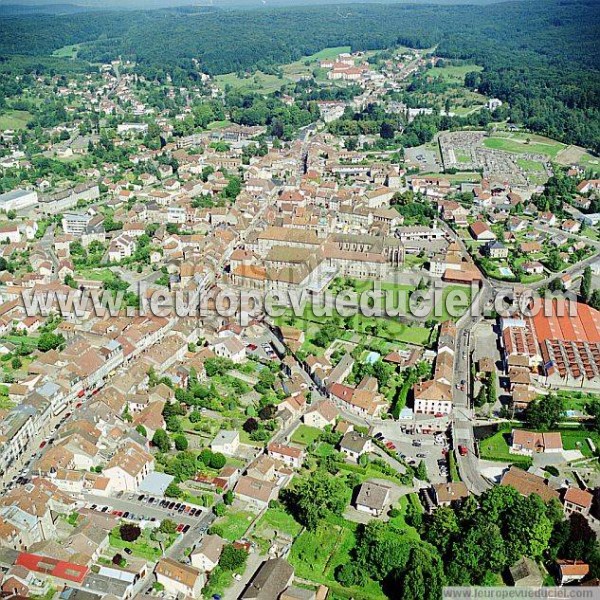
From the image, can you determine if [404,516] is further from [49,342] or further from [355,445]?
[49,342]

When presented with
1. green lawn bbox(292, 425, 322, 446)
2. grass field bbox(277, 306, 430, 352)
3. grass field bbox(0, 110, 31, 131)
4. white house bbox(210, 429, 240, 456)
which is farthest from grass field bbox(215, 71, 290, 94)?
white house bbox(210, 429, 240, 456)

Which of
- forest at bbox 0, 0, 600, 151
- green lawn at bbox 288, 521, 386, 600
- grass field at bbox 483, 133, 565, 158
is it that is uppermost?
forest at bbox 0, 0, 600, 151

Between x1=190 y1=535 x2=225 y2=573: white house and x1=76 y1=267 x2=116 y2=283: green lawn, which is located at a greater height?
x1=190 y1=535 x2=225 y2=573: white house

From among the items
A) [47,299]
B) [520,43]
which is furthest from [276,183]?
[520,43]

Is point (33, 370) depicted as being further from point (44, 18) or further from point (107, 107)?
point (44, 18)

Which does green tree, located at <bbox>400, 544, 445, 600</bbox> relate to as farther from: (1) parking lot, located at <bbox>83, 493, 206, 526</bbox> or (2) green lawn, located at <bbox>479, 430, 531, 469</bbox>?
(1) parking lot, located at <bbox>83, 493, 206, 526</bbox>
